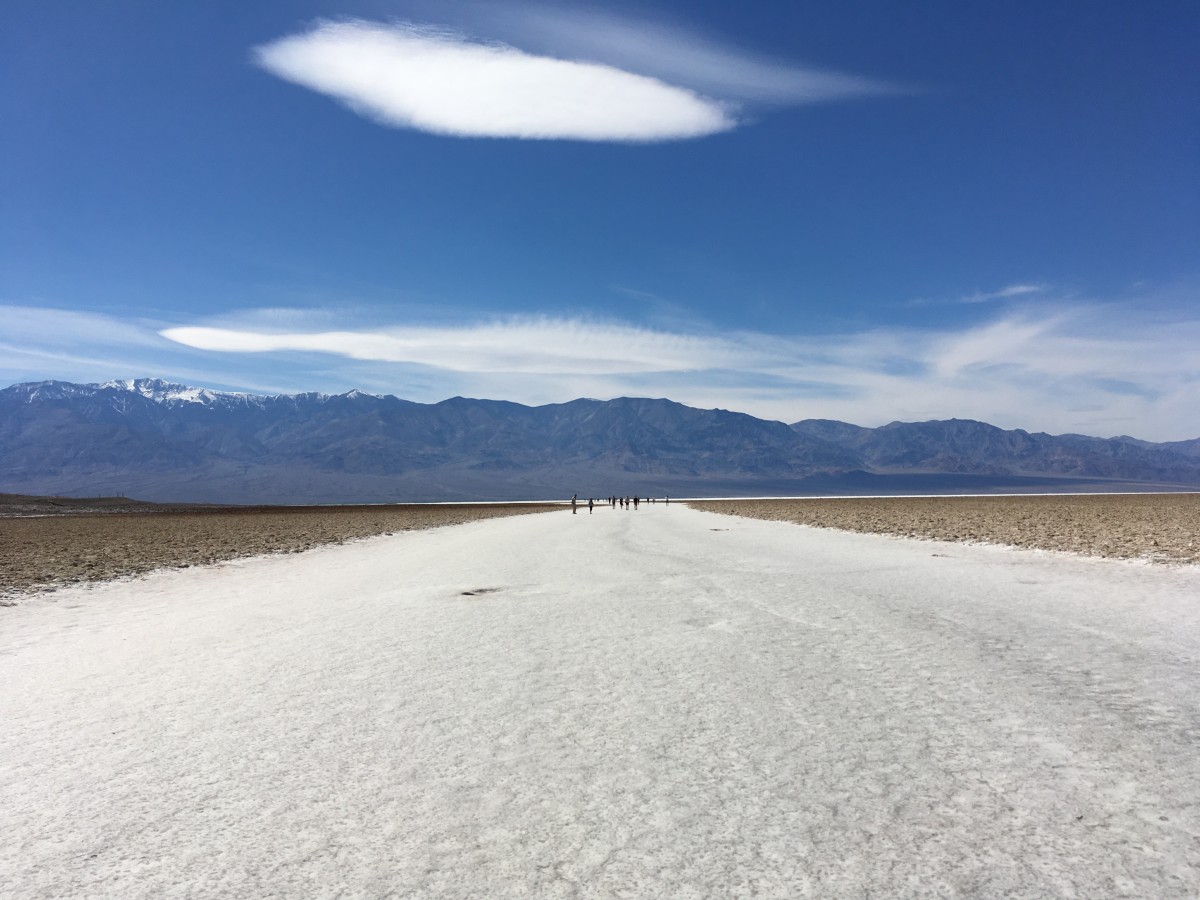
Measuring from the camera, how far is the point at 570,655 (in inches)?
317

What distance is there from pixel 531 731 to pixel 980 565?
50.2 ft

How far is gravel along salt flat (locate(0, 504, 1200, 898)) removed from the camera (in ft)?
11.4

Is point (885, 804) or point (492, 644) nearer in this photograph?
point (885, 804)

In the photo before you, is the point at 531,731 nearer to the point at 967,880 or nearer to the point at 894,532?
the point at 967,880

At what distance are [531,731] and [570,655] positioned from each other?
8.65ft

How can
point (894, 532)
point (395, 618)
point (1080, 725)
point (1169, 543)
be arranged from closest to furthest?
point (1080, 725) → point (395, 618) → point (1169, 543) → point (894, 532)

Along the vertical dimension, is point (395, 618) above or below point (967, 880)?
below

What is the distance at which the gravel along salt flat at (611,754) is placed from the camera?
3.47 m

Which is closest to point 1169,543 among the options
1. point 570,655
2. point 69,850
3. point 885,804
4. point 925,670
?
point 925,670

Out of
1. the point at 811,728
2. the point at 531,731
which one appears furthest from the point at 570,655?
the point at 811,728

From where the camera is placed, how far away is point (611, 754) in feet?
16.2

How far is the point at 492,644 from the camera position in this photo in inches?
344

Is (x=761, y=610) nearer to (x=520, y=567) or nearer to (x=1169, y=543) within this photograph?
(x=520, y=567)

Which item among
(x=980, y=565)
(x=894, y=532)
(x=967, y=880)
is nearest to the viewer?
(x=967, y=880)
